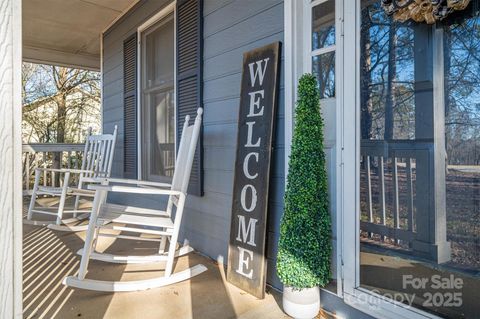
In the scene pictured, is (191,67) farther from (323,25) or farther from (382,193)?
(382,193)

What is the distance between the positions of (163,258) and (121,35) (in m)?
3.09

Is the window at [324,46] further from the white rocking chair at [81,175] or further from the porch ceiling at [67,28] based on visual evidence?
the porch ceiling at [67,28]

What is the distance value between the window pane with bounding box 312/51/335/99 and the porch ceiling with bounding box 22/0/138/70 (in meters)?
2.82

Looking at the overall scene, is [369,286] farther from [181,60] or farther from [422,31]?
[181,60]

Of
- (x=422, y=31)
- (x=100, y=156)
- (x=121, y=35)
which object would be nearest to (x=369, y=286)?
(x=422, y=31)

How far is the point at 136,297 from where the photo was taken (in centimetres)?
193

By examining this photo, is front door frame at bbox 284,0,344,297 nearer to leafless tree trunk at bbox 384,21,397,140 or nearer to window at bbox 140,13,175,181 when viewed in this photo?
leafless tree trunk at bbox 384,21,397,140

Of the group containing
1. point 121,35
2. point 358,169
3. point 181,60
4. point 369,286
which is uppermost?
point 121,35

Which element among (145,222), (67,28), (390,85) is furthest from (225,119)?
(67,28)

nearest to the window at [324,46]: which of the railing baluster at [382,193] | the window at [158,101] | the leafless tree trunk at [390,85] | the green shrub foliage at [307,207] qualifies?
the green shrub foliage at [307,207]

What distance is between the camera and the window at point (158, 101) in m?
3.34

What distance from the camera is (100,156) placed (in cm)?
379

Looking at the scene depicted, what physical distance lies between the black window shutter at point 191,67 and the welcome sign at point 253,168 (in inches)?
25.9

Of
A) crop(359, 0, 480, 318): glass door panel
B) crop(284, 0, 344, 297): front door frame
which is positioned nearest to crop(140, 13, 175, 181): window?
crop(284, 0, 344, 297): front door frame
